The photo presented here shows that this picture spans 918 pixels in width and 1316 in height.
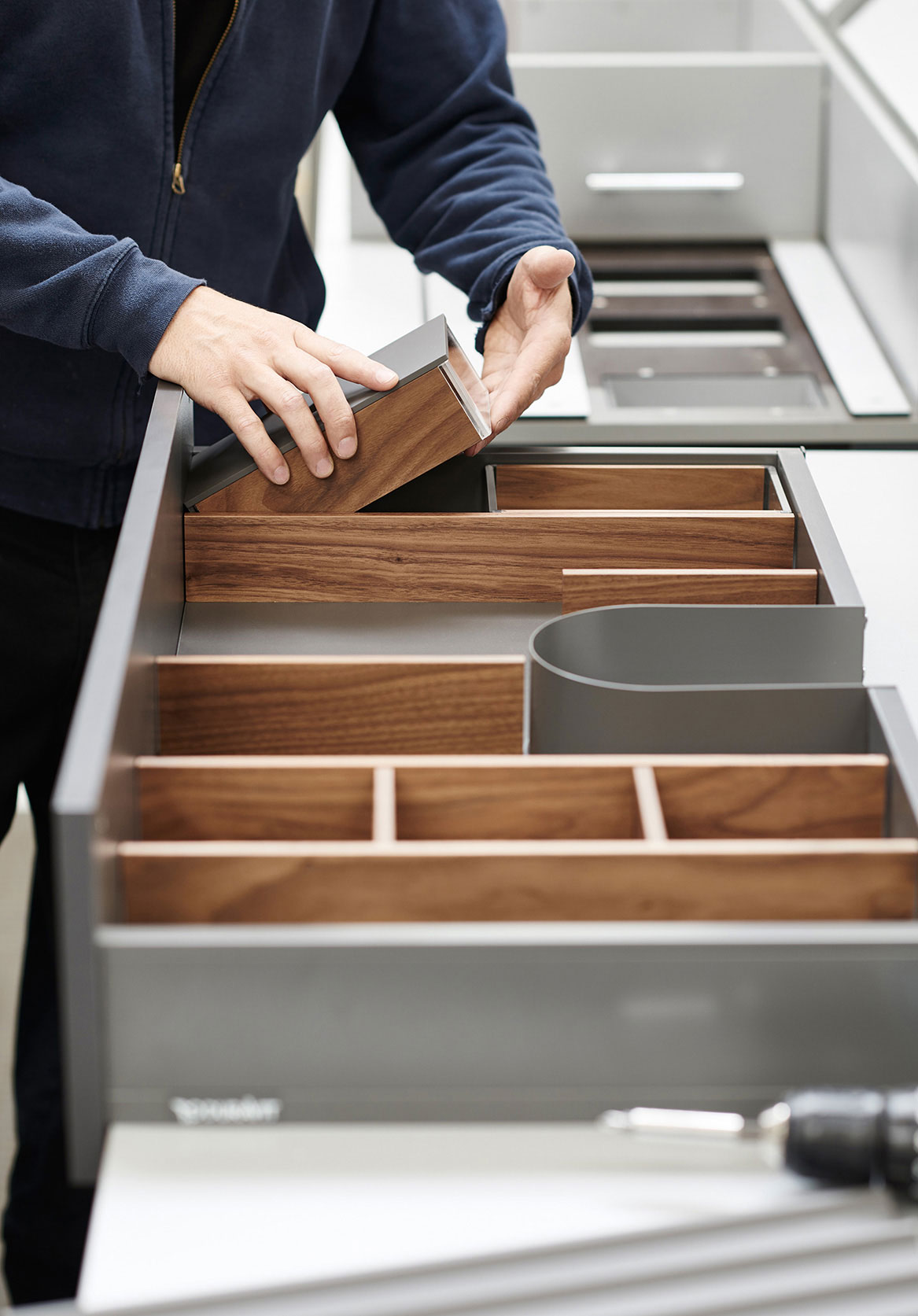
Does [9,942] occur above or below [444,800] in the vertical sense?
below

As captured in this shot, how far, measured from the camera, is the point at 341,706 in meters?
0.77

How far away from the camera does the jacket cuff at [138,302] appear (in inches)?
34.5

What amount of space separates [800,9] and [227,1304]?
2.44 metres

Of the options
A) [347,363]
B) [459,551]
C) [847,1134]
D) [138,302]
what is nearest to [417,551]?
[459,551]

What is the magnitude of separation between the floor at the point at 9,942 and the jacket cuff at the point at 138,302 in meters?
1.08

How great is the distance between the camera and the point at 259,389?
0.86 m

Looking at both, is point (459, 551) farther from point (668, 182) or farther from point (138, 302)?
point (668, 182)

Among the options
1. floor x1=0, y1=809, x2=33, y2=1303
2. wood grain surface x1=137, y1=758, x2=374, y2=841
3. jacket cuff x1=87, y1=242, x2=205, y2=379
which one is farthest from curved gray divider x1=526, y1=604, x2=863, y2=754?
floor x1=0, y1=809, x2=33, y2=1303

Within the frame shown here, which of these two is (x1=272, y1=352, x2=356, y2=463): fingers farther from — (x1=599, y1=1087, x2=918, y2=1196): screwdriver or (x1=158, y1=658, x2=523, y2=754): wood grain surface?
(x1=599, y1=1087, x2=918, y2=1196): screwdriver

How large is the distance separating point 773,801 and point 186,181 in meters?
0.73

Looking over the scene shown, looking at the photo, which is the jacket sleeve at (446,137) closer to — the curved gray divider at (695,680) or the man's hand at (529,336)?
the man's hand at (529,336)

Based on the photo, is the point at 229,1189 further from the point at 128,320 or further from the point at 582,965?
the point at 128,320

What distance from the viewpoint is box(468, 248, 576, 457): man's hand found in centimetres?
101

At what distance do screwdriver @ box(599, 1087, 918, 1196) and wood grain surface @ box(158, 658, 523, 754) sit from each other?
286 millimetres
